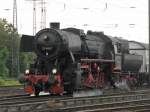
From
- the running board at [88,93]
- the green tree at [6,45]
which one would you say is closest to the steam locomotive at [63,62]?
the running board at [88,93]

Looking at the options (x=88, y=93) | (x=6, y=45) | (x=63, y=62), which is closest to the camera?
(x=63, y=62)

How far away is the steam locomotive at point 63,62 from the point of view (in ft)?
66.6

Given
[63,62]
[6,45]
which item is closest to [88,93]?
[63,62]

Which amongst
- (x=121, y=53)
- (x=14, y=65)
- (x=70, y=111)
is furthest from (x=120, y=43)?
(x=14, y=65)

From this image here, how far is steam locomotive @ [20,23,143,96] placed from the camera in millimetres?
20312

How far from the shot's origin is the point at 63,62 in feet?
68.5

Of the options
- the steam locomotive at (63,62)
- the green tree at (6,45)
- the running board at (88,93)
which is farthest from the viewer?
the green tree at (6,45)

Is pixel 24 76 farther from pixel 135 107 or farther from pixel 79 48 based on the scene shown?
pixel 135 107

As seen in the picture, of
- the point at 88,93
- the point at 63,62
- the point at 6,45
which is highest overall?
the point at 6,45

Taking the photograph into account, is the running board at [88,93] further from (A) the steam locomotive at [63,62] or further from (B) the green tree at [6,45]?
(B) the green tree at [6,45]

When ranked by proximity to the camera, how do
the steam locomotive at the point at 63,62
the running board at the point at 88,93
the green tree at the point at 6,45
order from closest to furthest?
the steam locomotive at the point at 63,62, the running board at the point at 88,93, the green tree at the point at 6,45

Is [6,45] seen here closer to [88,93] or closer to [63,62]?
[88,93]

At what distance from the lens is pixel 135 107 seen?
1475cm

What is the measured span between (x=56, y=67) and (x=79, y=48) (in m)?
1.89
